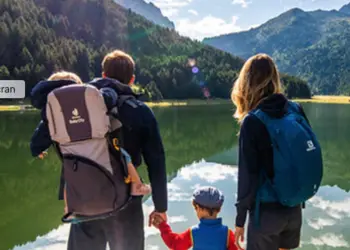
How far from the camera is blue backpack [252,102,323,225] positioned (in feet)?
10.3

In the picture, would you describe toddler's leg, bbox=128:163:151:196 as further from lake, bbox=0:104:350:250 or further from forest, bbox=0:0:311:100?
forest, bbox=0:0:311:100

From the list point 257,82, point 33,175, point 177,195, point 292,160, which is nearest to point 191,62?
point 33,175

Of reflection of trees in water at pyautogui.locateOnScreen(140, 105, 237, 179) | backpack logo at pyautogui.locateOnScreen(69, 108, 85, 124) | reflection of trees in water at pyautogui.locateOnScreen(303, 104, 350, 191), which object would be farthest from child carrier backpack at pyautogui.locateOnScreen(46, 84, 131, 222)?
reflection of trees in water at pyautogui.locateOnScreen(303, 104, 350, 191)

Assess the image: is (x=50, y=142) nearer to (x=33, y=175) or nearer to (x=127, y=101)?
(x=127, y=101)

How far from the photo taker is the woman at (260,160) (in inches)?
128

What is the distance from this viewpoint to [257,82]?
3436 mm

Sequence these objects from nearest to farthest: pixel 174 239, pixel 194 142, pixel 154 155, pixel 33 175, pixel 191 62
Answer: pixel 154 155, pixel 174 239, pixel 33 175, pixel 194 142, pixel 191 62

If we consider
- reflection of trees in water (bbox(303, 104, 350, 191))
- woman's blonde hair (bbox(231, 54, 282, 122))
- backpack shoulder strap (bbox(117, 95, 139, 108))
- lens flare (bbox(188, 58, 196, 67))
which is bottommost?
reflection of trees in water (bbox(303, 104, 350, 191))

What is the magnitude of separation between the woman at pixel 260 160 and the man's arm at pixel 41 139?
143 centimetres

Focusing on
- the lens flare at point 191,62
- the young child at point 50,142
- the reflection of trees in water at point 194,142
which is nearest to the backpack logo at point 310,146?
the young child at point 50,142

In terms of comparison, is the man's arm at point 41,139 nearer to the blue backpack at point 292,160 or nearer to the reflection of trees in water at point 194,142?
the blue backpack at point 292,160

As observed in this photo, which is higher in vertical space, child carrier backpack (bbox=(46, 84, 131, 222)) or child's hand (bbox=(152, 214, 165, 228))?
child carrier backpack (bbox=(46, 84, 131, 222))

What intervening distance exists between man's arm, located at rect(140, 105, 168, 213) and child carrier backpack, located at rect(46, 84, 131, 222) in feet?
0.78

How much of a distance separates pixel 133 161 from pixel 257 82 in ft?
3.66
